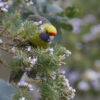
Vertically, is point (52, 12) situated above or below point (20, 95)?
above

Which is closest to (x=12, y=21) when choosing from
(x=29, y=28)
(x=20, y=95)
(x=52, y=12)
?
(x=29, y=28)

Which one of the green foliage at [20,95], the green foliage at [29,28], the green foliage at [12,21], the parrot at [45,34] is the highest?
the parrot at [45,34]

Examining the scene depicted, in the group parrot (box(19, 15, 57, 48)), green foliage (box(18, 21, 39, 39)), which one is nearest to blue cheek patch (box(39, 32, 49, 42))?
parrot (box(19, 15, 57, 48))

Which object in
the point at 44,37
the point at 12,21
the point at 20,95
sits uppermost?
the point at 44,37

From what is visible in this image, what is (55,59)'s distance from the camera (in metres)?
0.82

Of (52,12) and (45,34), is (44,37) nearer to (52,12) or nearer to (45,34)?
(45,34)

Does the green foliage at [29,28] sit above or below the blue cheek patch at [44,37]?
below

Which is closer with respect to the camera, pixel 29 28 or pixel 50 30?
pixel 29 28

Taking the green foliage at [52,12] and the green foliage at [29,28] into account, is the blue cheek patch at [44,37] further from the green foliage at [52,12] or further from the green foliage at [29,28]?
the green foliage at [29,28]

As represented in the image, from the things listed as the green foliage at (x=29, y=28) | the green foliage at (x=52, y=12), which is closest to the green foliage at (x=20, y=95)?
the green foliage at (x=29, y=28)

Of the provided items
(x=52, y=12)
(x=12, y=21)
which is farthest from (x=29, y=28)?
(x=52, y=12)

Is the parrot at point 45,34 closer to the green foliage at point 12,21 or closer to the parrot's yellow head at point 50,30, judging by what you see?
the parrot's yellow head at point 50,30

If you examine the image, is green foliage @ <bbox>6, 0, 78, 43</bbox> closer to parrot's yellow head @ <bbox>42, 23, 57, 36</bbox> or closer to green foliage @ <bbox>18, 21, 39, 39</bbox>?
parrot's yellow head @ <bbox>42, 23, 57, 36</bbox>

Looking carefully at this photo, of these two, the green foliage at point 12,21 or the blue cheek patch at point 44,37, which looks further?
the blue cheek patch at point 44,37
